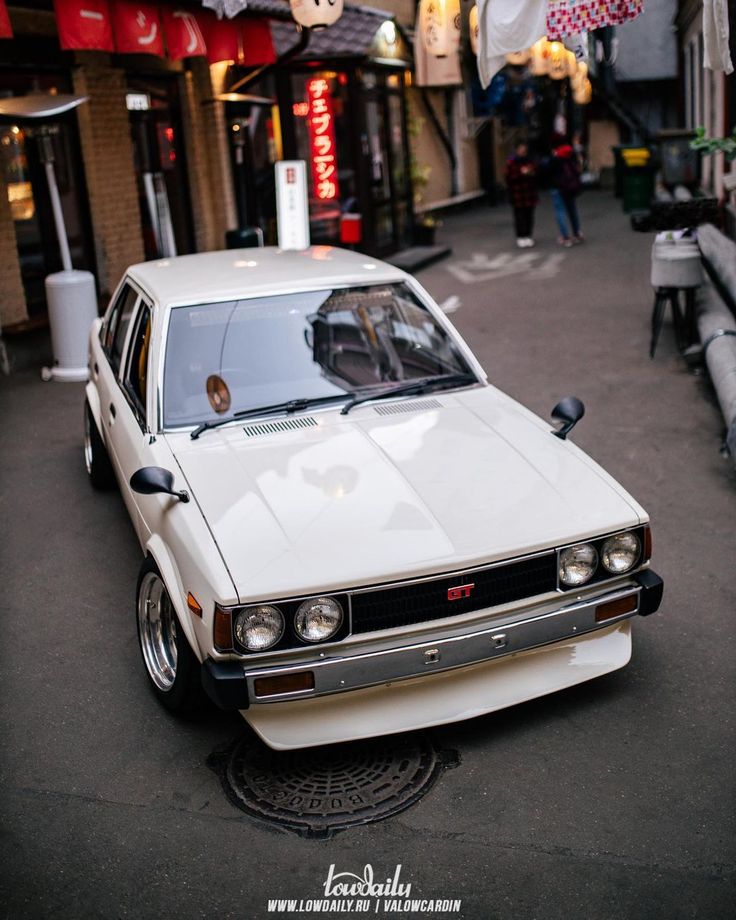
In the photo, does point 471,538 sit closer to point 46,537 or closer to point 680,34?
point 46,537

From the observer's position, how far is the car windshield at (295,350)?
16.5ft

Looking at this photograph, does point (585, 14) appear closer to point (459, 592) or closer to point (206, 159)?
point (459, 592)

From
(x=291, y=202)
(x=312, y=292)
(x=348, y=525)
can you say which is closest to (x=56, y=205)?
(x=291, y=202)

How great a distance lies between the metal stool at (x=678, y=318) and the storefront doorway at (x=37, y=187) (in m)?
6.73

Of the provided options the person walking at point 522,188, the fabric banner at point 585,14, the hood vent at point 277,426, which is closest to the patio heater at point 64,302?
the fabric banner at point 585,14

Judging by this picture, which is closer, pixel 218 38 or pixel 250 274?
pixel 250 274

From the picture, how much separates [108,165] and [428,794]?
11.0 meters

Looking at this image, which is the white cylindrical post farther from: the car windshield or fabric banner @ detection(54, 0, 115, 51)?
the car windshield

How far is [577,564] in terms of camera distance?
410 centimetres

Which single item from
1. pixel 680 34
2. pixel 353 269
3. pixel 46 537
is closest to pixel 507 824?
pixel 353 269

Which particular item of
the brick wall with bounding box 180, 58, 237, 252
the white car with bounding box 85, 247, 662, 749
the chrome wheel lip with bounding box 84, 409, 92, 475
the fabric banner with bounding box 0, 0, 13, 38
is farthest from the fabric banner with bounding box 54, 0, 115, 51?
the white car with bounding box 85, 247, 662, 749

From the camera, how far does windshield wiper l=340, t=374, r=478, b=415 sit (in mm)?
5062

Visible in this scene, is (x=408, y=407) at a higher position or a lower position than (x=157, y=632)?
higher

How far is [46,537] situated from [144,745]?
2.61m
